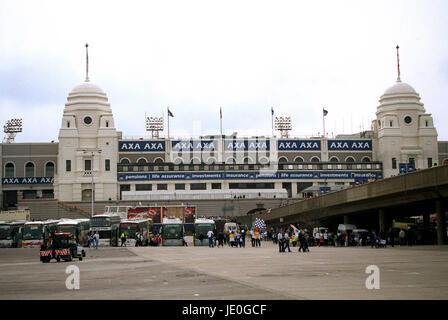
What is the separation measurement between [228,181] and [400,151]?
29790mm

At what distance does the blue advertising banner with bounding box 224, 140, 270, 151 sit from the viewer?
11569 centimetres

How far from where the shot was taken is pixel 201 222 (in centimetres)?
6525

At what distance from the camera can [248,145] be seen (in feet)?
381

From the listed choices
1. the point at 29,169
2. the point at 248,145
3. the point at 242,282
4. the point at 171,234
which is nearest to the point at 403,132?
the point at 248,145

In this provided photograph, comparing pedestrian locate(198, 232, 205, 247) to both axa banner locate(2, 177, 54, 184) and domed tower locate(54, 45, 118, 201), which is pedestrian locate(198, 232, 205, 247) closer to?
domed tower locate(54, 45, 118, 201)

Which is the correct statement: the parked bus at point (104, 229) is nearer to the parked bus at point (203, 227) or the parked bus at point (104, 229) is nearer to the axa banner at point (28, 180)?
the parked bus at point (203, 227)

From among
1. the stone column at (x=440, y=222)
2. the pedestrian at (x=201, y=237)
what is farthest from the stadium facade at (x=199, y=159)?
the stone column at (x=440, y=222)

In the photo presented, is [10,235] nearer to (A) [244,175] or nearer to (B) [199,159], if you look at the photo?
(B) [199,159]

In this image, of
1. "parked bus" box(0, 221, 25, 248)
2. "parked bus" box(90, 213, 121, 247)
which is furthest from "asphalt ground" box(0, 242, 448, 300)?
"parked bus" box(0, 221, 25, 248)

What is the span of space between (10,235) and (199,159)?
164 ft

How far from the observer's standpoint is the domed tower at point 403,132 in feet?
371

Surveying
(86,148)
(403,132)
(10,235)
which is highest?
(403,132)
